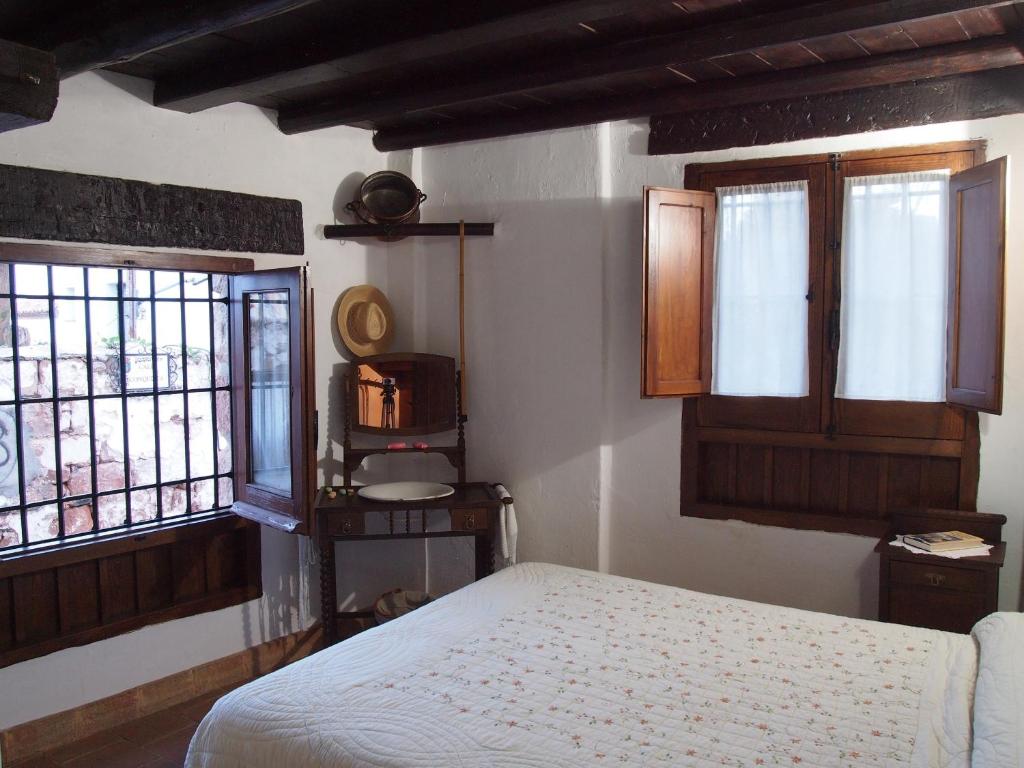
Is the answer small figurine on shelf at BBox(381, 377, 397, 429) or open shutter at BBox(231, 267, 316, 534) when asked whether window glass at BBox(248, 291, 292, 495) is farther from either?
small figurine on shelf at BBox(381, 377, 397, 429)

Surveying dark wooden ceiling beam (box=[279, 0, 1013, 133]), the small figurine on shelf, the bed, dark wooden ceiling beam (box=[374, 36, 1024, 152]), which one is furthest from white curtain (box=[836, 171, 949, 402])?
the small figurine on shelf

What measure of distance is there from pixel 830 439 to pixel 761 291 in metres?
0.72

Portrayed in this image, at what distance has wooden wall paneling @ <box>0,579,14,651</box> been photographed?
3285 mm

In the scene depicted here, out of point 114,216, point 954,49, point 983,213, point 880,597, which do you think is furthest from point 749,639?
point 114,216

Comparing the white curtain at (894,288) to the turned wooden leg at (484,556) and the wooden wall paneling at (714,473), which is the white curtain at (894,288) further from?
the turned wooden leg at (484,556)

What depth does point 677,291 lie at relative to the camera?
3.82 metres

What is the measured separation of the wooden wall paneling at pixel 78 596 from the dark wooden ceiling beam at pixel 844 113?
3.09m

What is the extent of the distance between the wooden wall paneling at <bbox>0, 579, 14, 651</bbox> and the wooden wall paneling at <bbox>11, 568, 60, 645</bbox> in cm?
2

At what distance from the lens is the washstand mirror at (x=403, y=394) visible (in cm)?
438

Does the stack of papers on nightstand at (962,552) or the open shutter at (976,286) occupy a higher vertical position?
the open shutter at (976,286)

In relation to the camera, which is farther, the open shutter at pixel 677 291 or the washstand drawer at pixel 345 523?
the washstand drawer at pixel 345 523

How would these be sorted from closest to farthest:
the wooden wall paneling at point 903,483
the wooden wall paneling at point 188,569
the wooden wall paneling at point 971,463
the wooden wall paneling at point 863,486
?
the wooden wall paneling at point 971,463
the wooden wall paneling at point 903,483
the wooden wall paneling at point 863,486
the wooden wall paneling at point 188,569

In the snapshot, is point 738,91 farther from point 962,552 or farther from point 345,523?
point 345,523

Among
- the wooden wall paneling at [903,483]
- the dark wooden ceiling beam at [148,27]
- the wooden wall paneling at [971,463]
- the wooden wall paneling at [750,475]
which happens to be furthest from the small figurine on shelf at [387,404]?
the wooden wall paneling at [971,463]
